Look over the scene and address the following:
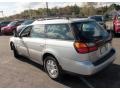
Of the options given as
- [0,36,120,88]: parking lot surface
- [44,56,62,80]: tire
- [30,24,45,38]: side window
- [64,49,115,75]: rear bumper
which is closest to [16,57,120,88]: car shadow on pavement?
[0,36,120,88]: parking lot surface

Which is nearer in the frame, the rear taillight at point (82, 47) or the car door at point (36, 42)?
the rear taillight at point (82, 47)

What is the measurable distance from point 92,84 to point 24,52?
282cm

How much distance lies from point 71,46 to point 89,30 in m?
0.78

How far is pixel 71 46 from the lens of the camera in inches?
179

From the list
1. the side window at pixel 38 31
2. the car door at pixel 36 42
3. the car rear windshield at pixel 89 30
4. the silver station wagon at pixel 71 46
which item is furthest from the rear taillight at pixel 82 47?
the side window at pixel 38 31

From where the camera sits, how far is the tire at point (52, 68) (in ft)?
16.7

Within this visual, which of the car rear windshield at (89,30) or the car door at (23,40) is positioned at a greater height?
the car rear windshield at (89,30)

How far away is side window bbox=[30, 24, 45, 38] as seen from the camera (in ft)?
18.5

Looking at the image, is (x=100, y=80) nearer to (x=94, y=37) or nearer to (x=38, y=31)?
(x=94, y=37)

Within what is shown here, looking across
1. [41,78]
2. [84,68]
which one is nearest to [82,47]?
[84,68]

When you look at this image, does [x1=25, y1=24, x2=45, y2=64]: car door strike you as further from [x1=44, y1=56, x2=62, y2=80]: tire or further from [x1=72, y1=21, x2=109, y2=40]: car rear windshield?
[x1=72, y1=21, x2=109, y2=40]: car rear windshield

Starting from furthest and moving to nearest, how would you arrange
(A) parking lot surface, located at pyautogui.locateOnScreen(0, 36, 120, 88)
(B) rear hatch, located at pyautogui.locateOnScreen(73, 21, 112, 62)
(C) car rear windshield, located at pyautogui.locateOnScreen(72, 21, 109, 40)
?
(A) parking lot surface, located at pyautogui.locateOnScreen(0, 36, 120, 88)
(C) car rear windshield, located at pyautogui.locateOnScreen(72, 21, 109, 40)
(B) rear hatch, located at pyautogui.locateOnScreen(73, 21, 112, 62)

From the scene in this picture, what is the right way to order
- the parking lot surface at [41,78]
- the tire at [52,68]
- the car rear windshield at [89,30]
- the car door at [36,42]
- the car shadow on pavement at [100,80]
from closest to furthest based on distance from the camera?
the car rear windshield at [89,30] < the car shadow on pavement at [100,80] < the parking lot surface at [41,78] < the tire at [52,68] < the car door at [36,42]

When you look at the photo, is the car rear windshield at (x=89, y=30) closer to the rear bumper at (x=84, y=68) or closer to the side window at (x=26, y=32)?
the rear bumper at (x=84, y=68)
